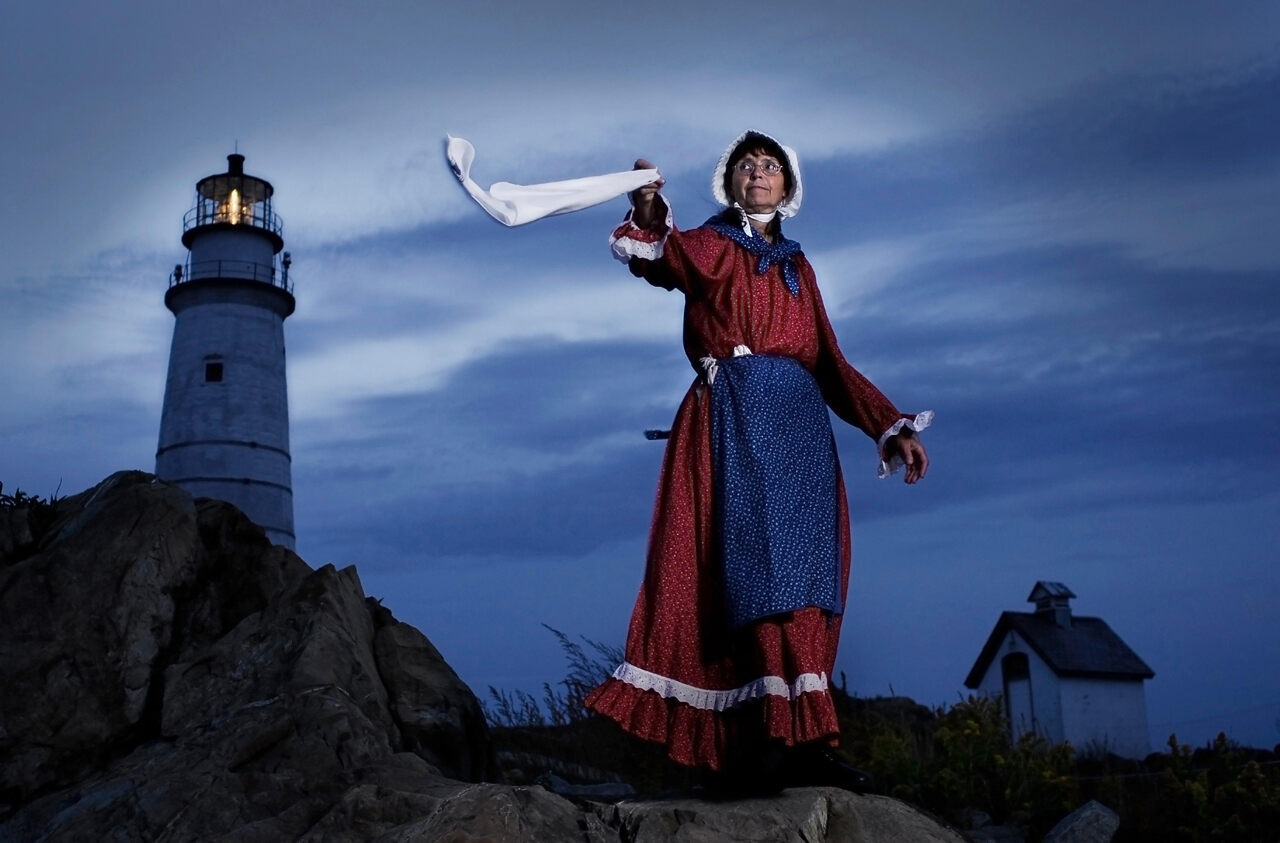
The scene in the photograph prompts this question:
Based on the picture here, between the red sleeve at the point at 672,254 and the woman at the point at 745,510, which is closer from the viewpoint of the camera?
the woman at the point at 745,510

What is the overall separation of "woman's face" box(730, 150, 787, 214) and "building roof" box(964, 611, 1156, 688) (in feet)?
62.4

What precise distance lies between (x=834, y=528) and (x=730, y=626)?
0.59m

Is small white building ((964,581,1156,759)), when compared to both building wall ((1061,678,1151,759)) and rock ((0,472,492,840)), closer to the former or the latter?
building wall ((1061,678,1151,759))

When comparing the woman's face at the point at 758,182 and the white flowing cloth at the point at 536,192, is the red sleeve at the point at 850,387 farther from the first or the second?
the white flowing cloth at the point at 536,192

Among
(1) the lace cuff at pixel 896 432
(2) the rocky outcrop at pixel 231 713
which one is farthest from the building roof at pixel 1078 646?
(1) the lace cuff at pixel 896 432

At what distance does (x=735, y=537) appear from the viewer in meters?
5.15

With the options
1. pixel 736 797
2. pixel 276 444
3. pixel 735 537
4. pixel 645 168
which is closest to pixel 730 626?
pixel 735 537

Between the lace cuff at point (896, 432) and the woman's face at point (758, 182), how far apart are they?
1.07m

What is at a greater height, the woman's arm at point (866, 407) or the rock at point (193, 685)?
the woman's arm at point (866, 407)

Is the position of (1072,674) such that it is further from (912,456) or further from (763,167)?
(763,167)

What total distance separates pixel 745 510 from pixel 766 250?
3.82 ft

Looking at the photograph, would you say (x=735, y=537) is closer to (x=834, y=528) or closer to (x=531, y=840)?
(x=834, y=528)

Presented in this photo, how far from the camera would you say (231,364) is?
77.1ft

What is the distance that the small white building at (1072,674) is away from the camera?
75.4 feet
